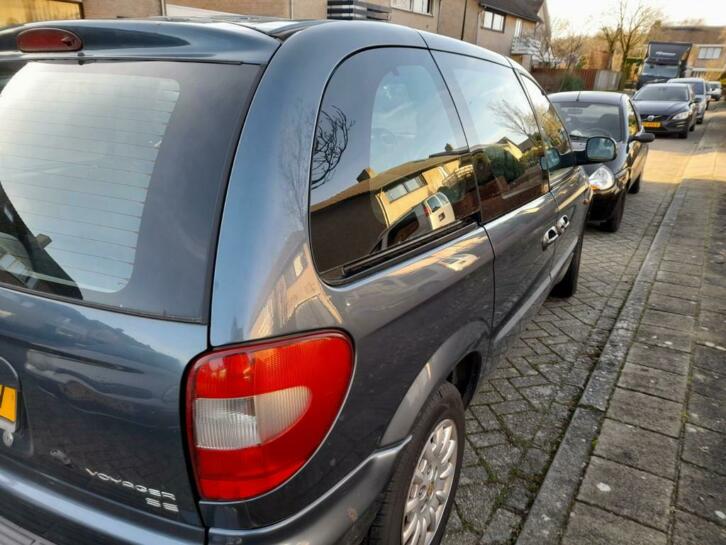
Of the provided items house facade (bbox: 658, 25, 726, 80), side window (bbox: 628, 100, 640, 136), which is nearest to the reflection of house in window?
side window (bbox: 628, 100, 640, 136)

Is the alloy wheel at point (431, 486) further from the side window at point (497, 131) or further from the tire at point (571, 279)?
the tire at point (571, 279)

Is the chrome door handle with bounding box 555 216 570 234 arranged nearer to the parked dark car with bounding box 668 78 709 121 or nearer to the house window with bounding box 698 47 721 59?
the parked dark car with bounding box 668 78 709 121

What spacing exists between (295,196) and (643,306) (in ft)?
13.4

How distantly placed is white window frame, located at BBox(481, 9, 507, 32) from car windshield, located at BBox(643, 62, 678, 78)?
9.49 meters

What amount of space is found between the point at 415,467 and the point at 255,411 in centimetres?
75

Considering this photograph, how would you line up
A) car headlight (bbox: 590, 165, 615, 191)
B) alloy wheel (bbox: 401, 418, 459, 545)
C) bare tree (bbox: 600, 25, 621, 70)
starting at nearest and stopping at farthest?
alloy wheel (bbox: 401, 418, 459, 545) → car headlight (bbox: 590, 165, 615, 191) → bare tree (bbox: 600, 25, 621, 70)

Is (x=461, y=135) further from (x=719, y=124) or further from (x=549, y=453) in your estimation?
(x=719, y=124)

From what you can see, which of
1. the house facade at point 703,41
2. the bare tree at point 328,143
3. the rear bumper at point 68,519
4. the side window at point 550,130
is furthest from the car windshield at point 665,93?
the house facade at point 703,41

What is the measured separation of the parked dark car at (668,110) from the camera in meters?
14.9

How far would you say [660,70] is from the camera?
2842 cm

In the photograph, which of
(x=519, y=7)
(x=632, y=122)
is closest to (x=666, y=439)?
(x=632, y=122)

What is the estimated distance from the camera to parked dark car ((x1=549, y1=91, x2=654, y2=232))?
6.15 metres

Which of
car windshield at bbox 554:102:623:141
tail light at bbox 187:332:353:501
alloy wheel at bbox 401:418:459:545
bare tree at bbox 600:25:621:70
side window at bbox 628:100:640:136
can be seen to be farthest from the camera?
bare tree at bbox 600:25:621:70

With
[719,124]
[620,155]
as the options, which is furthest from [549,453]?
[719,124]
